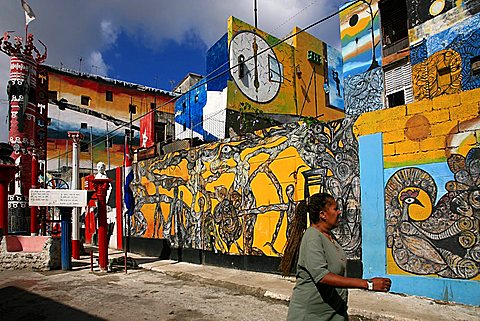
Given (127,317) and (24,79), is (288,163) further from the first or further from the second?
(24,79)

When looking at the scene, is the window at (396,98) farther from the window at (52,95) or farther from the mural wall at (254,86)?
the window at (52,95)

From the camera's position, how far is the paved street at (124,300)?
6734 millimetres

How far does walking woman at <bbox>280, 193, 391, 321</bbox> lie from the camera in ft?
8.68

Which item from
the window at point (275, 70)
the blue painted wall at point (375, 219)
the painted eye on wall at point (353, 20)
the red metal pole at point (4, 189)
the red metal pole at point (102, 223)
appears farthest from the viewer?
the window at point (275, 70)

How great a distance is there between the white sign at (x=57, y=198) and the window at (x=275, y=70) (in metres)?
14.0

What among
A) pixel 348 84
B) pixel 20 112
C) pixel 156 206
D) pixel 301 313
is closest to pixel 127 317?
pixel 301 313

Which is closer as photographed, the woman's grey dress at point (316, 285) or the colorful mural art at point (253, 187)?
the woman's grey dress at point (316, 285)

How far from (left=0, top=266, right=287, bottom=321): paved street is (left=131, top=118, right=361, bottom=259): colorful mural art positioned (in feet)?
6.99

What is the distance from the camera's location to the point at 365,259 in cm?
817

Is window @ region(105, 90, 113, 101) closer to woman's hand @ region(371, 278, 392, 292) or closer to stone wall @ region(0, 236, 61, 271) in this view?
stone wall @ region(0, 236, 61, 271)

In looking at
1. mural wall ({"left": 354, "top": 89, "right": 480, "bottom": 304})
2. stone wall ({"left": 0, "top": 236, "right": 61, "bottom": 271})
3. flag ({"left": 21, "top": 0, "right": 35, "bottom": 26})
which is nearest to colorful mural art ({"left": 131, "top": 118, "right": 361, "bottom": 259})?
mural wall ({"left": 354, "top": 89, "right": 480, "bottom": 304})

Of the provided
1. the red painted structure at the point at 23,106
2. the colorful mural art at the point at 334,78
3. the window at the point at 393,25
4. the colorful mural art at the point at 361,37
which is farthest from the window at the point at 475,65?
the red painted structure at the point at 23,106

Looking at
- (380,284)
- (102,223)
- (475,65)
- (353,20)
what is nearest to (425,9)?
(475,65)

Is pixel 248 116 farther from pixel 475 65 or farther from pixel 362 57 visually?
pixel 475 65
